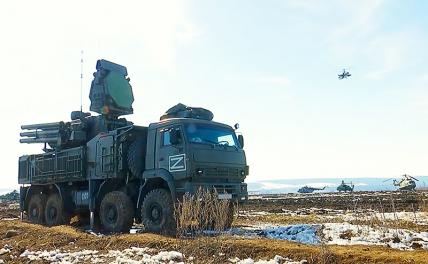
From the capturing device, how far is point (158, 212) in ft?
38.6

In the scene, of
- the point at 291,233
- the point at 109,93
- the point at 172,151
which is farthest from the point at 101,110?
the point at 291,233

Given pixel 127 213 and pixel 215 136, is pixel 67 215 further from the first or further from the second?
pixel 215 136

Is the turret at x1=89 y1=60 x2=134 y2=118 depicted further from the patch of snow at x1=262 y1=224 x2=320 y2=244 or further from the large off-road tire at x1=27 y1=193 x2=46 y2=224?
the patch of snow at x1=262 y1=224 x2=320 y2=244

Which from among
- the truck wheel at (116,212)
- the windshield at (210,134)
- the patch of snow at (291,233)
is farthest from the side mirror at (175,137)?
the patch of snow at (291,233)

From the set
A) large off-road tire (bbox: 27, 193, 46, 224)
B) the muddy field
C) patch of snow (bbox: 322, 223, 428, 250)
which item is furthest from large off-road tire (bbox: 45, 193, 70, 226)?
patch of snow (bbox: 322, 223, 428, 250)

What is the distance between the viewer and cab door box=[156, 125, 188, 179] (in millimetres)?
11484

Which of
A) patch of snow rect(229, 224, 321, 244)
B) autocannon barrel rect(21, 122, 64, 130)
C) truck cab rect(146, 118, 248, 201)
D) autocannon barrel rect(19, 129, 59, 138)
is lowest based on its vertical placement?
patch of snow rect(229, 224, 321, 244)

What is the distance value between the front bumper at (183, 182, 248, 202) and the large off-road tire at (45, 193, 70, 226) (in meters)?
6.64

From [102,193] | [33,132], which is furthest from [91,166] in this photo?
[33,132]

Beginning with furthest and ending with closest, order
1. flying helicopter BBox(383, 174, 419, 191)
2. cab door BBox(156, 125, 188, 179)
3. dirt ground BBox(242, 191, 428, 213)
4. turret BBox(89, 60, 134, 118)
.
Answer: flying helicopter BBox(383, 174, 419, 191)
dirt ground BBox(242, 191, 428, 213)
turret BBox(89, 60, 134, 118)
cab door BBox(156, 125, 188, 179)

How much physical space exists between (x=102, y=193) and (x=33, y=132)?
5170 mm

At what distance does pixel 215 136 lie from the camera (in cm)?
1243

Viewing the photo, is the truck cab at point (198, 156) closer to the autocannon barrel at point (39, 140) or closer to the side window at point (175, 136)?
the side window at point (175, 136)

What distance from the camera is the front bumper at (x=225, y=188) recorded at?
1111 cm
